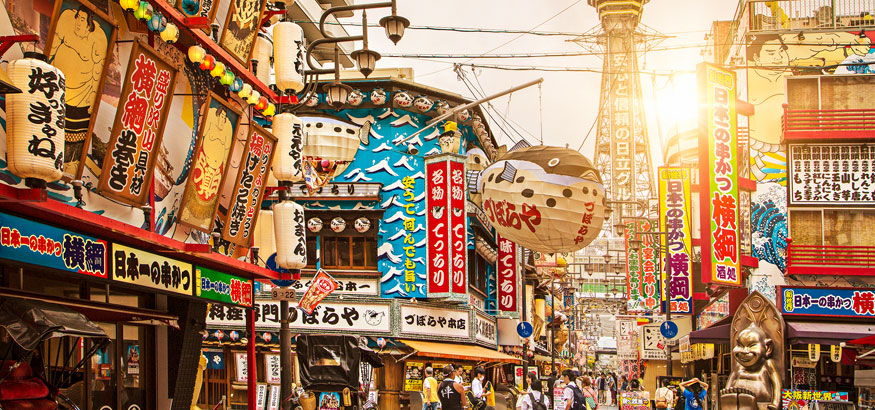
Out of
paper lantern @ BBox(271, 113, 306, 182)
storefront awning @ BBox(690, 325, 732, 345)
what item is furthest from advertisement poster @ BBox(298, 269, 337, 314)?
storefront awning @ BBox(690, 325, 732, 345)

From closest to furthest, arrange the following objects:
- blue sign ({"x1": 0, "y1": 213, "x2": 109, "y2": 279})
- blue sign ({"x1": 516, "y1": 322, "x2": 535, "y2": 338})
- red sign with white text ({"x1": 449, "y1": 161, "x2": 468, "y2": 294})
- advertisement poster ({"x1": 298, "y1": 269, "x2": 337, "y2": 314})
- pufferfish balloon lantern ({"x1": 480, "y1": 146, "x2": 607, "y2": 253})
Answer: blue sign ({"x1": 0, "y1": 213, "x2": 109, "y2": 279})
pufferfish balloon lantern ({"x1": 480, "y1": 146, "x2": 607, "y2": 253})
advertisement poster ({"x1": 298, "y1": 269, "x2": 337, "y2": 314})
red sign with white text ({"x1": 449, "y1": 161, "x2": 468, "y2": 294})
blue sign ({"x1": 516, "y1": 322, "x2": 535, "y2": 338})

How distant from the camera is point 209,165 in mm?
14883

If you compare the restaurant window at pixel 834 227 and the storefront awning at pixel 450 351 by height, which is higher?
the restaurant window at pixel 834 227

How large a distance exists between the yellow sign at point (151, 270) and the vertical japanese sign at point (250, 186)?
4.26ft

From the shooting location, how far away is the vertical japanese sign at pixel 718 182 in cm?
2500

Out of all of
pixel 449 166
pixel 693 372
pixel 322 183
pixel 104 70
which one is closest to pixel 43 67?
pixel 104 70

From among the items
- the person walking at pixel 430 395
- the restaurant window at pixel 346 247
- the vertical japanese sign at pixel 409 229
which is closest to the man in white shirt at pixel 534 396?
the person walking at pixel 430 395

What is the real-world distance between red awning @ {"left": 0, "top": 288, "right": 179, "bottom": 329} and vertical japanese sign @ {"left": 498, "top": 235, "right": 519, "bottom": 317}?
974 inches

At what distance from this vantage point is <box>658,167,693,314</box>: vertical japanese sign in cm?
3547

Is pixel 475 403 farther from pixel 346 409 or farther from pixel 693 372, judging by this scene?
pixel 693 372

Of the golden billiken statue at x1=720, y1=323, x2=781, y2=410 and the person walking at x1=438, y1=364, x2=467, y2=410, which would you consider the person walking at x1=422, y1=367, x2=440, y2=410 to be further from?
the golden billiken statue at x1=720, y1=323, x2=781, y2=410

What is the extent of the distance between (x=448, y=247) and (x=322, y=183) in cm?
450

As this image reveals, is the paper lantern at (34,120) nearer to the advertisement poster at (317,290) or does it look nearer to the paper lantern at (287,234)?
the paper lantern at (287,234)

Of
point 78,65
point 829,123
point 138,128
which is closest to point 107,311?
point 138,128
